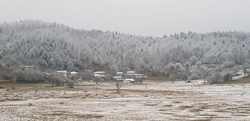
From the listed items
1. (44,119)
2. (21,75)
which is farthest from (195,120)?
(21,75)

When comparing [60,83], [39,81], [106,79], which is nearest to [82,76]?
[106,79]

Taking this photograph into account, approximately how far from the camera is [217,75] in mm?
131000

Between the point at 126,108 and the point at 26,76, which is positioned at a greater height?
the point at 26,76

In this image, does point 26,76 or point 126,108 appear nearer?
point 126,108

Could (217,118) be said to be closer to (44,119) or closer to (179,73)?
(44,119)

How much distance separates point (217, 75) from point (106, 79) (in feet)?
232

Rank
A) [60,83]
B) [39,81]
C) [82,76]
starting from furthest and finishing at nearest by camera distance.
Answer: [82,76]
[39,81]
[60,83]

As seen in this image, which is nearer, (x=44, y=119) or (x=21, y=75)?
(x=44, y=119)

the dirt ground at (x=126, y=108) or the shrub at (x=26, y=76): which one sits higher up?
the shrub at (x=26, y=76)

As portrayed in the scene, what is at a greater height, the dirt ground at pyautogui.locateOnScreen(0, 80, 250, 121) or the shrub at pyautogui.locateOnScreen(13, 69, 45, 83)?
the shrub at pyautogui.locateOnScreen(13, 69, 45, 83)

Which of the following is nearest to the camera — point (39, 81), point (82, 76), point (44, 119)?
point (44, 119)

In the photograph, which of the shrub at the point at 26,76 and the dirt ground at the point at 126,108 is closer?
the dirt ground at the point at 126,108

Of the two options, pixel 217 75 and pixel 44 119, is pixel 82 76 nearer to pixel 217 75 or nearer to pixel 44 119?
pixel 217 75

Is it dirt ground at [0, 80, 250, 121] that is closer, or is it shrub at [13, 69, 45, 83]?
dirt ground at [0, 80, 250, 121]
